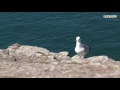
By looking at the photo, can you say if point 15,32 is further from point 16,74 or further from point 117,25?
point 16,74

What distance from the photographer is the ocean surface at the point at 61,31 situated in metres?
36.9

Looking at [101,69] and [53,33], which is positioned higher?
[53,33]

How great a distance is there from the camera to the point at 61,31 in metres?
39.9

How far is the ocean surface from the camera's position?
1453 inches

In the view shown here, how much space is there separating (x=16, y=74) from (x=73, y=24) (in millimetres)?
32979

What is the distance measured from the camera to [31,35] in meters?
40.0

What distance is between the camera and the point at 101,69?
8.80 m

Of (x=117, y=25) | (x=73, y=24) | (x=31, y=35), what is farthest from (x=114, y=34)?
(x=31, y=35)
